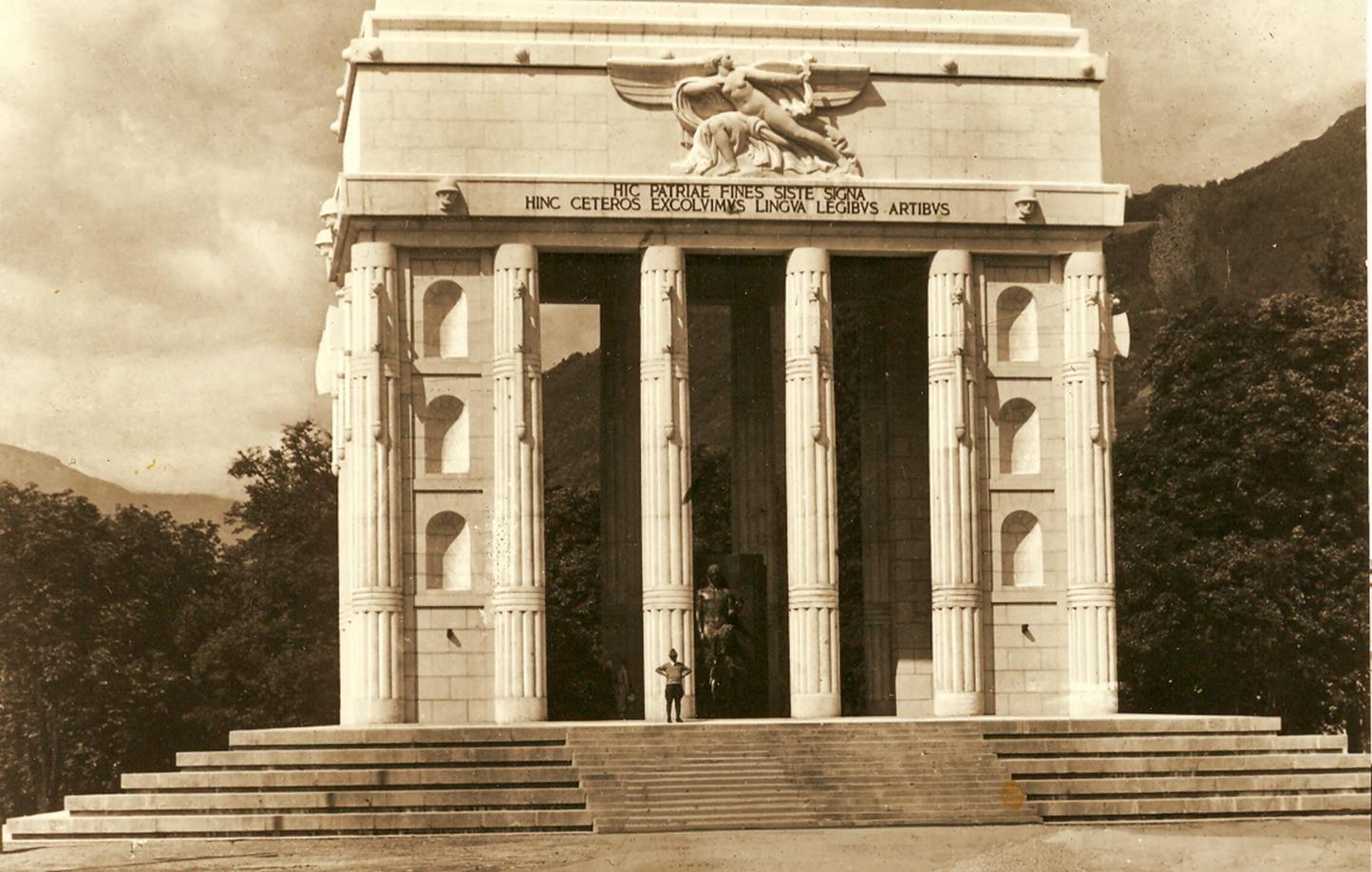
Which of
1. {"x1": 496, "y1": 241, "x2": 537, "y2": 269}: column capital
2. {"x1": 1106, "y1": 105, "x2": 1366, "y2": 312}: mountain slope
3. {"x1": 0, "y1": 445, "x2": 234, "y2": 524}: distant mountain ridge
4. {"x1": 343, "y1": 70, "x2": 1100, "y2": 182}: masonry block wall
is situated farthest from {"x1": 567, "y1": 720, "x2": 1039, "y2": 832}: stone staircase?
{"x1": 1106, "y1": 105, "x2": 1366, "y2": 312}: mountain slope

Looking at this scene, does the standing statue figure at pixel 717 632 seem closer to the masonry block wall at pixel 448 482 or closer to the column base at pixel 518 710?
the column base at pixel 518 710

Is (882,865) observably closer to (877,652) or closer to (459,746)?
(459,746)

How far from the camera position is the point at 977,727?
4147 centimetres

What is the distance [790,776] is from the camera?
39.7m

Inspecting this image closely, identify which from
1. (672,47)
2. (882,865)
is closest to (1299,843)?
(882,865)

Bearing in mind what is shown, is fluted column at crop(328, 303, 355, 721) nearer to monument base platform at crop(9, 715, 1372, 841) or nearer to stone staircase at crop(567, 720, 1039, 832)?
monument base platform at crop(9, 715, 1372, 841)

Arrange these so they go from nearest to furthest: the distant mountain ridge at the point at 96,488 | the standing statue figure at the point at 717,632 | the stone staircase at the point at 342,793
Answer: the stone staircase at the point at 342,793
the standing statue figure at the point at 717,632
the distant mountain ridge at the point at 96,488

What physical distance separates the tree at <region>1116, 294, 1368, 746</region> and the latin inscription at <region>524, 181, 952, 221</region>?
55.3ft

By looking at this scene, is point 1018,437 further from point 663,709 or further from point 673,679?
point 673,679

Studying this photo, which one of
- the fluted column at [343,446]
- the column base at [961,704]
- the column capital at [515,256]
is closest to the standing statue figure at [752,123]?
the column capital at [515,256]

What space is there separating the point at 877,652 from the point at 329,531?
29.6 meters

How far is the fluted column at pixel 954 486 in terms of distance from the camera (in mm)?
46500

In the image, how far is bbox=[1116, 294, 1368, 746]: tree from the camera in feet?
195

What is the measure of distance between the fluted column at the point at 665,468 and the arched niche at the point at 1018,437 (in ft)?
19.4
